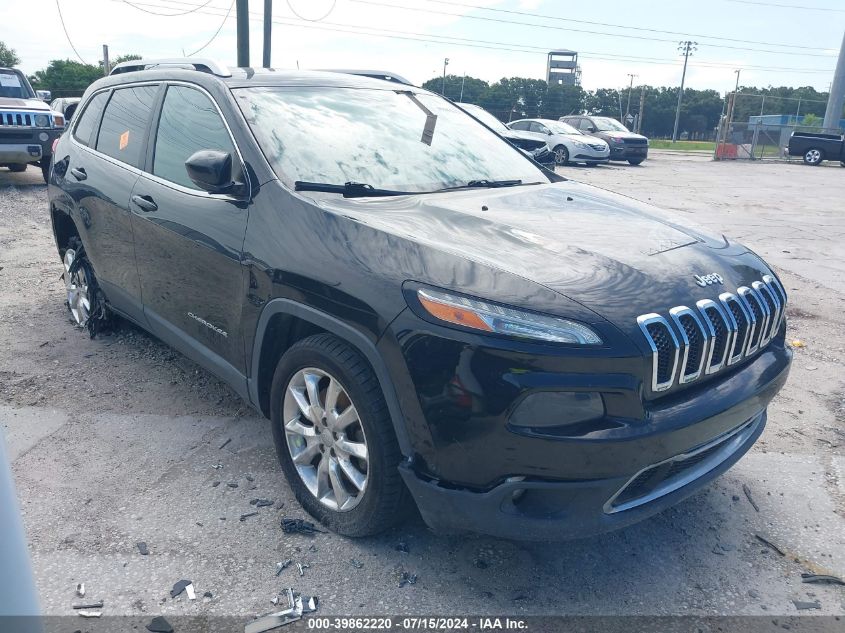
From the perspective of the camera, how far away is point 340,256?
2535 mm

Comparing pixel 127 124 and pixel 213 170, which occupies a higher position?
pixel 127 124

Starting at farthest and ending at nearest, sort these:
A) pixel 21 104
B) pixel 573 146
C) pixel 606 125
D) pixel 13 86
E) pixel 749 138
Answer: pixel 749 138 → pixel 606 125 → pixel 573 146 → pixel 13 86 → pixel 21 104

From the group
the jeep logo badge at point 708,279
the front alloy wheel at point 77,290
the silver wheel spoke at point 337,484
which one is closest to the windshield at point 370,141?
the silver wheel spoke at point 337,484

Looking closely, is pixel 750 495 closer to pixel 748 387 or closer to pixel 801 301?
pixel 748 387

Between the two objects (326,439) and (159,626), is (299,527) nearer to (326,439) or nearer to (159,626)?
(326,439)

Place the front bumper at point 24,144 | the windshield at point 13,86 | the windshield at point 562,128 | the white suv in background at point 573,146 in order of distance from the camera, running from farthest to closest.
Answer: the windshield at point 562,128 < the white suv in background at point 573,146 < the windshield at point 13,86 < the front bumper at point 24,144

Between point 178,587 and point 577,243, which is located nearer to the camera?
→ point 178,587

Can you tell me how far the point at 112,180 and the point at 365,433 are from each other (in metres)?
2.55

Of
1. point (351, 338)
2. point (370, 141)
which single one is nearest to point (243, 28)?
point (370, 141)

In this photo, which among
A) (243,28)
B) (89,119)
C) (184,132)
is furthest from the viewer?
(243,28)

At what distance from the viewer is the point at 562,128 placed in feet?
76.0

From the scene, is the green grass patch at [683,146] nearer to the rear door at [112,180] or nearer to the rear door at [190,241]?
the rear door at [112,180]

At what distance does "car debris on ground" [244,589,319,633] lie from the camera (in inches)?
90.9

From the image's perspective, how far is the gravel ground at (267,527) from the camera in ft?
8.14
